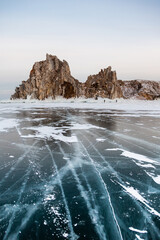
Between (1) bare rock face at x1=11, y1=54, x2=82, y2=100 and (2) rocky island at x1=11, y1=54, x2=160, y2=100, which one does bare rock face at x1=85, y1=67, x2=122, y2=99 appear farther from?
(1) bare rock face at x1=11, y1=54, x2=82, y2=100

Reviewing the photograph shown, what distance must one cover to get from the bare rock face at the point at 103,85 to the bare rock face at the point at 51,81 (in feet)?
27.5

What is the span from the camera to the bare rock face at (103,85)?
4326 inches

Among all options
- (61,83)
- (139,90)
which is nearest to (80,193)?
(61,83)

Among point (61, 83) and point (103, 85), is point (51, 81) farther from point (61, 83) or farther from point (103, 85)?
point (103, 85)

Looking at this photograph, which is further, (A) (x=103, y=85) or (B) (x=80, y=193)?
(A) (x=103, y=85)

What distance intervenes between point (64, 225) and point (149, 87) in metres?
212

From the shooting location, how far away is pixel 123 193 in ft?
10.2

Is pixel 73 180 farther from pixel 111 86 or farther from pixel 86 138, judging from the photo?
pixel 111 86

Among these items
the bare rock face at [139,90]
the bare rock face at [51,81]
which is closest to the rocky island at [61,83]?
the bare rock face at [51,81]

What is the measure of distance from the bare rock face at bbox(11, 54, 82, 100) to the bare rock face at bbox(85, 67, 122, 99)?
838 centimetres

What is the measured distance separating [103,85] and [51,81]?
110 feet

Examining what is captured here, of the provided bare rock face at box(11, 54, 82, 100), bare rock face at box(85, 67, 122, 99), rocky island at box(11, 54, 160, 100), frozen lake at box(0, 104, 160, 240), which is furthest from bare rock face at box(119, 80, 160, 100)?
frozen lake at box(0, 104, 160, 240)

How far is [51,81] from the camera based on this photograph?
3873 inches

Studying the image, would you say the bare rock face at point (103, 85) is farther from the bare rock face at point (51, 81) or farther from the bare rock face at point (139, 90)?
the bare rock face at point (139, 90)
